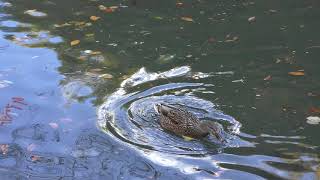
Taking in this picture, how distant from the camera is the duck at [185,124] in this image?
646cm

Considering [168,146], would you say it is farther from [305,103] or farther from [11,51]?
[11,51]

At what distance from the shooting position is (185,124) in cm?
650

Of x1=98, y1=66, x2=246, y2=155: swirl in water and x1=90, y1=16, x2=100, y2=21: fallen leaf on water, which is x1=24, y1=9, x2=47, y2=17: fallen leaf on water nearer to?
x1=90, y1=16, x2=100, y2=21: fallen leaf on water

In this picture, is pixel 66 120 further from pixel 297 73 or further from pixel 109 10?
pixel 109 10

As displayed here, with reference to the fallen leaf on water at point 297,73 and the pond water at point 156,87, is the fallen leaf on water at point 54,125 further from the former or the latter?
the fallen leaf on water at point 297,73

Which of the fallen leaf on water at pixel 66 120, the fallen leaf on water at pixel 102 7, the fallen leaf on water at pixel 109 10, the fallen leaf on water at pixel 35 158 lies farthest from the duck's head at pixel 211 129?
the fallen leaf on water at pixel 102 7

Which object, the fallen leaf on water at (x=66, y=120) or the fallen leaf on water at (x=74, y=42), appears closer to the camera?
the fallen leaf on water at (x=66, y=120)

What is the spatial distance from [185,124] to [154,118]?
692 mm

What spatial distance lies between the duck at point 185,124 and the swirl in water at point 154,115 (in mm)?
85

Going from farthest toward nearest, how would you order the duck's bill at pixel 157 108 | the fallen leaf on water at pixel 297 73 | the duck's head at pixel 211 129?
1. the fallen leaf on water at pixel 297 73
2. the duck's bill at pixel 157 108
3. the duck's head at pixel 211 129

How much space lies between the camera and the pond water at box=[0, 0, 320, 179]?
20.3 feet

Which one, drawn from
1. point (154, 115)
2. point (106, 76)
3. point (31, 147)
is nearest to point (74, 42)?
point (106, 76)

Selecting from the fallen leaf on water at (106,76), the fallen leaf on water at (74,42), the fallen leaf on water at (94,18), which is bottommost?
the fallen leaf on water at (106,76)

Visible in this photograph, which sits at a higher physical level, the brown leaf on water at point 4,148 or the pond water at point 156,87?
the pond water at point 156,87
